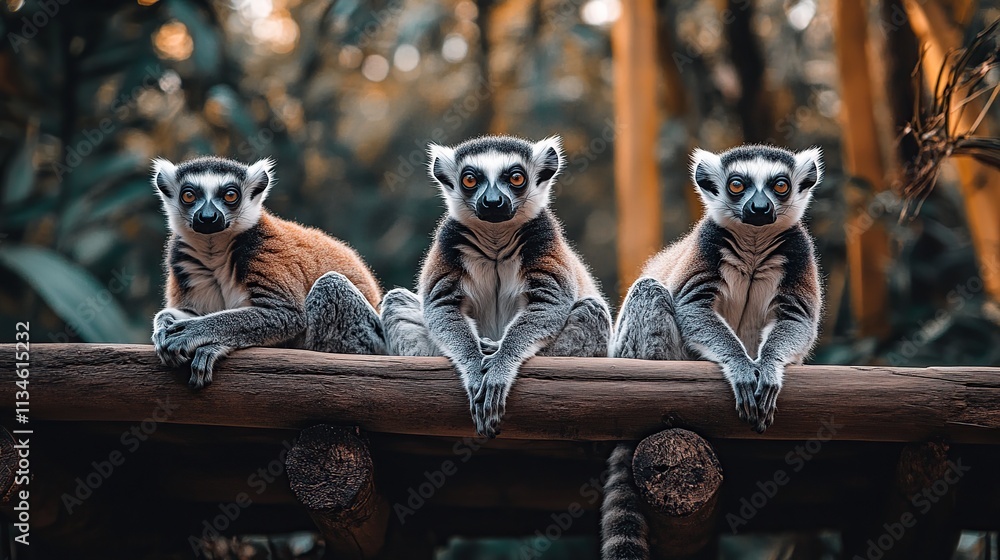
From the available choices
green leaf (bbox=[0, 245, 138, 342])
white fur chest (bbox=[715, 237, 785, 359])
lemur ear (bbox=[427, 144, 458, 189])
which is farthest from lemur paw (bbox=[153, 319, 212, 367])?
white fur chest (bbox=[715, 237, 785, 359])

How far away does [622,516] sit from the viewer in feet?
11.6

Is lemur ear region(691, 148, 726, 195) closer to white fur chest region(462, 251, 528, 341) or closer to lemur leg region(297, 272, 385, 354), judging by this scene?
white fur chest region(462, 251, 528, 341)

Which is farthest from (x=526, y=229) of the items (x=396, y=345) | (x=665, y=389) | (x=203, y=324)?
(x=203, y=324)

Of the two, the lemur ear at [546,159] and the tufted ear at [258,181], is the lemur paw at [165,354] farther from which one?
the lemur ear at [546,159]

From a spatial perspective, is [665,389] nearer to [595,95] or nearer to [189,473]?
[189,473]

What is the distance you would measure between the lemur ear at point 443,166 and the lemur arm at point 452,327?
562 mm

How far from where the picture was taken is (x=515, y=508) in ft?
15.5

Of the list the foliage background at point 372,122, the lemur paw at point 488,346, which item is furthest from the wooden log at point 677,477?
the foliage background at point 372,122

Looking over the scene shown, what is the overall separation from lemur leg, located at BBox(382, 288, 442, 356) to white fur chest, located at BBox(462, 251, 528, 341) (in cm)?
26

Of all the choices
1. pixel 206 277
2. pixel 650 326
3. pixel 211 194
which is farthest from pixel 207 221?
pixel 650 326

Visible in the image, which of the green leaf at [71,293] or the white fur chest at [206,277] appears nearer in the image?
the white fur chest at [206,277]

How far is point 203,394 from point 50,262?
3438 millimetres

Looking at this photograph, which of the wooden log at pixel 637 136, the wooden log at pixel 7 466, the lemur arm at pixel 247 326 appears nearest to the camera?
the wooden log at pixel 7 466

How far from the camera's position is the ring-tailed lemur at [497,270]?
4.23 m
